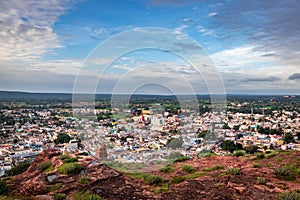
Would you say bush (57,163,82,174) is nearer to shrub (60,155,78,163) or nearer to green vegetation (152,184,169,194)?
shrub (60,155,78,163)

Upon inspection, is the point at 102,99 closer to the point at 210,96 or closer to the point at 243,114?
the point at 210,96

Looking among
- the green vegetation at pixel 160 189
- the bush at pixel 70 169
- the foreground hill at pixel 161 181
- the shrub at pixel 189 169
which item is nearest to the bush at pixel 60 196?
the foreground hill at pixel 161 181

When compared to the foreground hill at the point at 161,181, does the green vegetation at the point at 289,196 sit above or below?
above

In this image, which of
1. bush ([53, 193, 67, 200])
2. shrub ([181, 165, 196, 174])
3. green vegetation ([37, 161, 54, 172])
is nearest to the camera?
bush ([53, 193, 67, 200])

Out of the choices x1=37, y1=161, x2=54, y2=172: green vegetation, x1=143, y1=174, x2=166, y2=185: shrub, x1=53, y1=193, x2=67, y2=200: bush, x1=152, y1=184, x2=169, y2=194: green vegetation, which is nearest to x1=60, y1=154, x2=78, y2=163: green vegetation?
x1=37, y1=161, x2=54, y2=172: green vegetation

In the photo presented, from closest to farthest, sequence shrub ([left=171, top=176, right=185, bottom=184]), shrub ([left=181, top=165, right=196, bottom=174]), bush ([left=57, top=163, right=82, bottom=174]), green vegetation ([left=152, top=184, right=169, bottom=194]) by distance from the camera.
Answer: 1. green vegetation ([left=152, top=184, right=169, bottom=194])
2. shrub ([left=171, top=176, right=185, bottom=184])
3. bush ([left=57, top=163, right=82, bottom=174])
4. shrub ([left=181, top=165, right=196, bottom=174])

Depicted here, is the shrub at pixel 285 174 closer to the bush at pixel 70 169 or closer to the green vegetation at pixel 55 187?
the bush at pixel 70 169

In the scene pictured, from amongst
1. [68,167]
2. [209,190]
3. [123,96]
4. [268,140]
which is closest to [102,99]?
[123,96]

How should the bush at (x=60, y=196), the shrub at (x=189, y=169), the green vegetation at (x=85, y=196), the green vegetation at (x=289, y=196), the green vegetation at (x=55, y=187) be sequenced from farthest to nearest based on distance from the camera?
the shrub at (x=189, y=169) → the green vegetation at (x=55, y=187) → the bush at (x=60, y=196) → the green vegetation at (x=85, y=196) → the green vegetation at (x=289, y=196)
